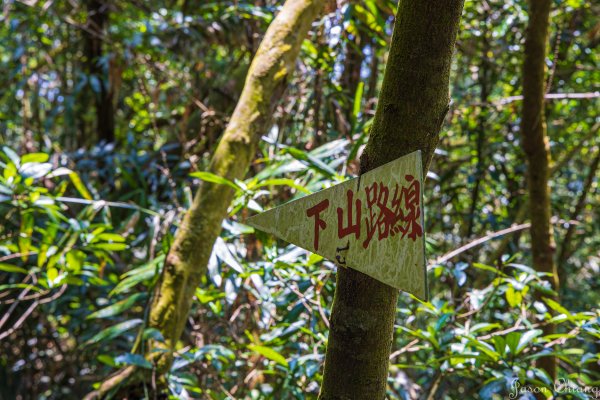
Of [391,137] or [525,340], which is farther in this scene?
[525,340]

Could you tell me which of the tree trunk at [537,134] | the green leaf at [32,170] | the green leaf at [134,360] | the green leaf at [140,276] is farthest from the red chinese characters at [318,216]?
the green leaf at [32,170]

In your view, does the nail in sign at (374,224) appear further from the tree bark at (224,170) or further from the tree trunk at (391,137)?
the tree bark at (224,170)

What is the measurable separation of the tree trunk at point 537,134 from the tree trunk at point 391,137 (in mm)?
1006

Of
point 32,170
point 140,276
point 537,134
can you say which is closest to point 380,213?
point 140,276

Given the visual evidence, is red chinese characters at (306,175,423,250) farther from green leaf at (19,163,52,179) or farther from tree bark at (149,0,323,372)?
green leaf at (19,163,52,179)

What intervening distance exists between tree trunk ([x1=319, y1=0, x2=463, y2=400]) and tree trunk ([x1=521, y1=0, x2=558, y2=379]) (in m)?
1.01

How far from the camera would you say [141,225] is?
91.4 inches

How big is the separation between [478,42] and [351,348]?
215cm

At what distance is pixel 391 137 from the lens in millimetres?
734

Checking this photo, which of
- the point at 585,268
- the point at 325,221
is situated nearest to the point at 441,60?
the point at 325,221

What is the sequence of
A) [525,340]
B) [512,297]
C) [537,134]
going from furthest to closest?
[537,134], [512,297], [525,340]

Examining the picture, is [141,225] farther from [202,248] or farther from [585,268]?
[585,268]

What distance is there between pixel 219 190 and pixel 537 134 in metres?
0.92

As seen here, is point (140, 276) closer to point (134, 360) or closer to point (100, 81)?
point (134, 360)
